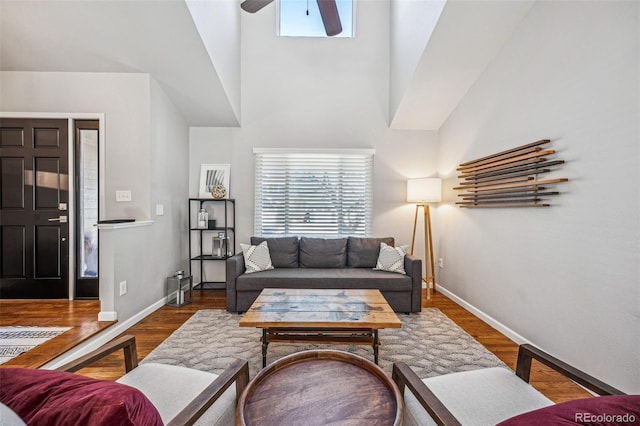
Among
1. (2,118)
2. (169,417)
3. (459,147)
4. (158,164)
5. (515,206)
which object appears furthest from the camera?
(459,147)

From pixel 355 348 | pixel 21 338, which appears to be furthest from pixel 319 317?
pixel 21 338

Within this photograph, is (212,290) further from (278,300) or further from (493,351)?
(493,351)

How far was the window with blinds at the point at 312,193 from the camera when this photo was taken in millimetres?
4348

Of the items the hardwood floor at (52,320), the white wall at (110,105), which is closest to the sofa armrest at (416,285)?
the hardwood floor at (52,320)

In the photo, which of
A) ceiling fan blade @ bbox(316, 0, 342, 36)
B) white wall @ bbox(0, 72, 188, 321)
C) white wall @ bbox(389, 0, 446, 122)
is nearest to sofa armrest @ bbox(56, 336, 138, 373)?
white wall @ bbox(0, 72, 188, 321)

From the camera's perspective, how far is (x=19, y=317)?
275cm

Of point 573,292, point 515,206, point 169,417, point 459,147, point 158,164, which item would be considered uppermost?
point 459,147

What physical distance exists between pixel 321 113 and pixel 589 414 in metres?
4.17

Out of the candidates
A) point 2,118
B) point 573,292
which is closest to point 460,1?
point 573,292

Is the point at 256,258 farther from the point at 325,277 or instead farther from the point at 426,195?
the point at 426,195

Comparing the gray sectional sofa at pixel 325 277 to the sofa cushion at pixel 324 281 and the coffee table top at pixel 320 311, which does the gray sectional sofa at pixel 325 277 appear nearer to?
the sofa cushion at pixel 324 281

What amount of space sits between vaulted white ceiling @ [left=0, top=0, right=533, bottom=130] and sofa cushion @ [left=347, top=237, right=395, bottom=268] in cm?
181

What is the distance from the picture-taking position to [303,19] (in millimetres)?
4223

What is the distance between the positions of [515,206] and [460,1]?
5.98 feet
